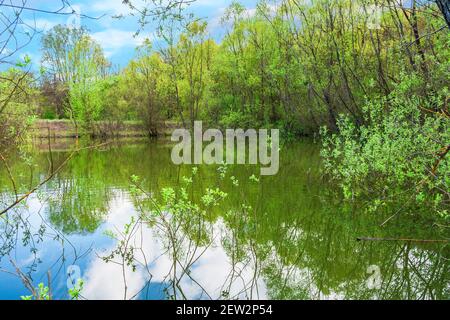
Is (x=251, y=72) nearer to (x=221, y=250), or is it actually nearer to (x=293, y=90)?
(x=293, y=90)

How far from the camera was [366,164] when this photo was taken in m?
8.55

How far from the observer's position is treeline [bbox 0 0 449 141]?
1795cm

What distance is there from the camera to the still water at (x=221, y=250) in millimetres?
4973

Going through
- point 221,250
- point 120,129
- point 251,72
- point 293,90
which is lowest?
point 221,250

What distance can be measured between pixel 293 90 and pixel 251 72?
5.30 m

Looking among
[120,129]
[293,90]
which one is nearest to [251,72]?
[293,90]

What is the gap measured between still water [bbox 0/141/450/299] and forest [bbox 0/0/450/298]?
36cm

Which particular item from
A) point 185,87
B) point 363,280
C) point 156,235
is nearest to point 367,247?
point 363,280

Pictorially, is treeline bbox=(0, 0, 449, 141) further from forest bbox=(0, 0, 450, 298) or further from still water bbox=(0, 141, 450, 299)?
still water bbox=(0, 141, 450, 299)

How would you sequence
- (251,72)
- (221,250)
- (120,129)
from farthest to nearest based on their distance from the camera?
(120,129) < (251,72) < (221,250)

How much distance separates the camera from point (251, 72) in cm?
3106

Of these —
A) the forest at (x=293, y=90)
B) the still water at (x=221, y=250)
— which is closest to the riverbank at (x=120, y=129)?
the forest at (x=293, y=90)

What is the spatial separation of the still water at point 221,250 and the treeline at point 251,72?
3.57 m

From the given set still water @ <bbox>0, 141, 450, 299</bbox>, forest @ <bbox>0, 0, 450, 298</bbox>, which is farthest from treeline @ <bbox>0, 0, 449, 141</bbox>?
still water @ <bbox>0, 141, 450, 299</bbox>
